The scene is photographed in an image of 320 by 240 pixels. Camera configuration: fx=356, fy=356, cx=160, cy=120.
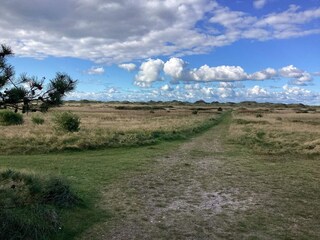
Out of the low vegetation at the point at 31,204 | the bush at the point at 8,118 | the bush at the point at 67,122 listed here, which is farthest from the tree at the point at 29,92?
the bush at the point at 8,118

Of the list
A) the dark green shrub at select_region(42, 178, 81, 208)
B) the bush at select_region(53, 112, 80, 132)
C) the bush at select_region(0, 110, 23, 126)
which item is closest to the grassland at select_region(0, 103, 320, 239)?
the dark green shrub at select_region(42, 178, 81, 208)

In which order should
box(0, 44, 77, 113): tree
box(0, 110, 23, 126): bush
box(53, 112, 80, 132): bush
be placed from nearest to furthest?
box(0, 44, 77, 113): tree, box(53, 112, 80, 132): bush, box(0, 110, 23, 126): bush

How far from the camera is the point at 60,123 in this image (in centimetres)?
3391

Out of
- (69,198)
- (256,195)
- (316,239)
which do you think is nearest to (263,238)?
(316,239)

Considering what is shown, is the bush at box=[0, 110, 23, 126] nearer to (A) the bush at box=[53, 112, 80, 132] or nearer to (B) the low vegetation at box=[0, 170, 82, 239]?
(A) the bush at box=[53, 112, 80, 132]

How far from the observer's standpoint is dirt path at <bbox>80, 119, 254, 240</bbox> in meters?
8.64

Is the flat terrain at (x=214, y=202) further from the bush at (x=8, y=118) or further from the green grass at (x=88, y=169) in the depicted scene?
the bush at (x=8, y=118)

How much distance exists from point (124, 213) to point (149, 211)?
76 centimetres

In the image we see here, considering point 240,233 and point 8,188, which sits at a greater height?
point 8,188

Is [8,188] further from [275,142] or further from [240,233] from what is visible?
[275,142]

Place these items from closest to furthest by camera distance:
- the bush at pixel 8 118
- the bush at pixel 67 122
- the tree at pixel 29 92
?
1. the tree at pixel 29 92
2. the bush at pixel 67 122
3. the bush at pixel 8 118

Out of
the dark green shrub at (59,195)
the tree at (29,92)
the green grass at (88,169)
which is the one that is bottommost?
→ the green grass at (88,169)

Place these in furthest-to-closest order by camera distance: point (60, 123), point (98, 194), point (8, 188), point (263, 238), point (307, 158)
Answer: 1. point (60, 123)
2. point (307, 158)
3. point (98, 194)
4. point (8, 188)
5. point (263, 238)

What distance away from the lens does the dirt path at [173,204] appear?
8.64m
